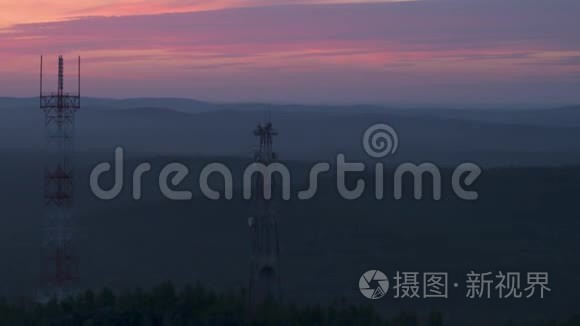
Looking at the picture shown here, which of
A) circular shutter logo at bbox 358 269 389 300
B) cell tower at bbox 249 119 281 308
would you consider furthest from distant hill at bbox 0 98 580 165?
cell tower at bbox 249 119 281 308

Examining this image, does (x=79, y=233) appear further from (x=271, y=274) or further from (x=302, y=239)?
(x=271, y=274)

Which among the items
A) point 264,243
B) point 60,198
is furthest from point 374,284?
point 60,198

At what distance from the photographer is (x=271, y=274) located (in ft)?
66.0

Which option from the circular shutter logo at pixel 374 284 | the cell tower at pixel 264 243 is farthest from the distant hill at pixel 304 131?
the cell tower at pixel 264 243

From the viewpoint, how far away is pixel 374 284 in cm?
2809

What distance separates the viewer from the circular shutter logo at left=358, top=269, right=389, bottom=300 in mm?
26484

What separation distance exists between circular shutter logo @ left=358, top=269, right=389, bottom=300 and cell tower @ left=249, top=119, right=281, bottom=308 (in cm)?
665

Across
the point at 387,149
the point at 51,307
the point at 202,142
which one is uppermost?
the point at 202,142

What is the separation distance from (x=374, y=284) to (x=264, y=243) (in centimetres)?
877

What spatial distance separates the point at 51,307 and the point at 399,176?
2654cm

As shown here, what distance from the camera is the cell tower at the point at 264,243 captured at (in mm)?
19781

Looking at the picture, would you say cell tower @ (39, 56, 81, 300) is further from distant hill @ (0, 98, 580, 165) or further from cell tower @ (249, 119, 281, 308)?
distant hill @ (0, 98, 580, 165)

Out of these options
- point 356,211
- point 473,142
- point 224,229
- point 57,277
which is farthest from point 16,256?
point 473,142

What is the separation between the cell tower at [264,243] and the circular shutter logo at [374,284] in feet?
21.8
